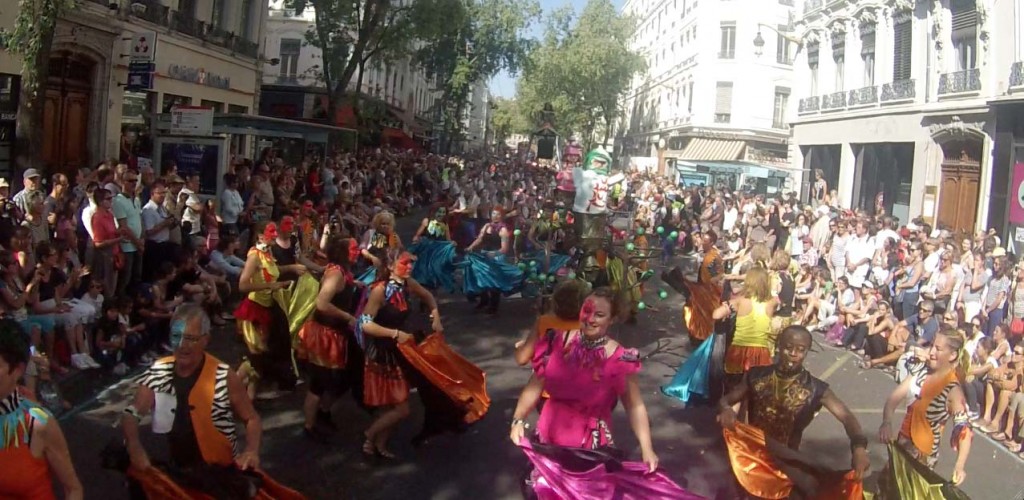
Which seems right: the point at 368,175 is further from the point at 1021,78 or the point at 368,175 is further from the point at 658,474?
the point at 658,474

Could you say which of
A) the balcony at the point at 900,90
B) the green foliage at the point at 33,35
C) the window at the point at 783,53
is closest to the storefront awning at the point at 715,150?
the window at the point at 783,53

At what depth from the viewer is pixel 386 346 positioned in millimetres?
6359

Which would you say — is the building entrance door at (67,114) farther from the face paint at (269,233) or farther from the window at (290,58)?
the window at (290,58)

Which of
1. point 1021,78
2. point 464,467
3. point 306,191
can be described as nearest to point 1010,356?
point 464,467

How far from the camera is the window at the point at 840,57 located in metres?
29.1

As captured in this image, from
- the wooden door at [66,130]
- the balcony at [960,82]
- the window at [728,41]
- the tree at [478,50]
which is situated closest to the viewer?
the wooden door at [66,130]

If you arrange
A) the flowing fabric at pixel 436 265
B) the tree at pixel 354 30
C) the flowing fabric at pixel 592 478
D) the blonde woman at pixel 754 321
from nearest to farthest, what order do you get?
1. the flowing fabric at pixel 592 478
2. the blonde woman at pixel 754 321
3. the flowing fabric at pixel 436 265
4. the tree at pixel 354 30

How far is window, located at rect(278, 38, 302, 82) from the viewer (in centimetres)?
4106

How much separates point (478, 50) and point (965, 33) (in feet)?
113

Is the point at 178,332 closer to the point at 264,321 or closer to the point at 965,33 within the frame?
the point at 264,321

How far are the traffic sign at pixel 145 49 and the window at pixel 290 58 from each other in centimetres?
2138

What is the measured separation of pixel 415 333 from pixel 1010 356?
6287 mm

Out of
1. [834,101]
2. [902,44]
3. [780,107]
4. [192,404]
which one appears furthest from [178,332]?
[780,107]

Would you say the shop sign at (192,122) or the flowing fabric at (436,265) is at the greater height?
the shop sign at (192,122)
